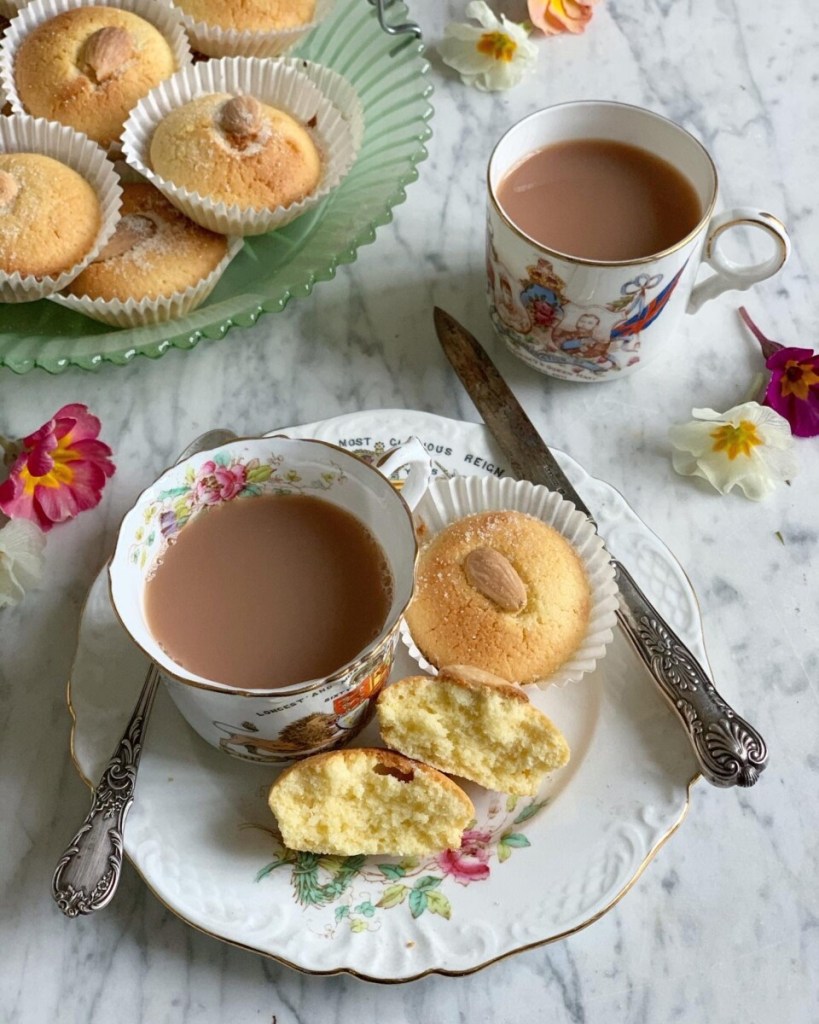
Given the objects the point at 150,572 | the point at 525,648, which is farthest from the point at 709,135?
the point at 150,572

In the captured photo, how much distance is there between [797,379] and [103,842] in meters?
1.04

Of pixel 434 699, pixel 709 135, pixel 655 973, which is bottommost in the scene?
pixel 655 973

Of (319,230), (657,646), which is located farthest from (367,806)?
(319,230)

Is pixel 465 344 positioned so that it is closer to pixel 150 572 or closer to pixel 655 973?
pixel 150 572

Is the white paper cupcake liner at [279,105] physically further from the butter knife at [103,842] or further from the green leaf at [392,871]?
the green leaf at [392,871]

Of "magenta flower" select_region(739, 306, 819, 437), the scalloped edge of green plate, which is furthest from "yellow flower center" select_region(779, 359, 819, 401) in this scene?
the scalloped edge of green plate

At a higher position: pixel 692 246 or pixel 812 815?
pixel 692 246

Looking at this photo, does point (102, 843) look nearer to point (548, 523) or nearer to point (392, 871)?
point (392, 871)

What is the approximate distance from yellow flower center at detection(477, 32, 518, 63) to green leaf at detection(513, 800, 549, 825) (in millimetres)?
1235

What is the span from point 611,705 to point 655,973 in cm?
27

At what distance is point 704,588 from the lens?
1.30 meters

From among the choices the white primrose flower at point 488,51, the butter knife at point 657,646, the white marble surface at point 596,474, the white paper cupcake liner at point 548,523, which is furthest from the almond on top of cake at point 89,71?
the white paper cupcake liner at point 548,523

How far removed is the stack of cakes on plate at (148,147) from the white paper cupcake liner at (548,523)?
0.46m

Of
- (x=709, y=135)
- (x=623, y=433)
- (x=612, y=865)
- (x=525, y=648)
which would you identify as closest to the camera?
(x=612, y=865)
